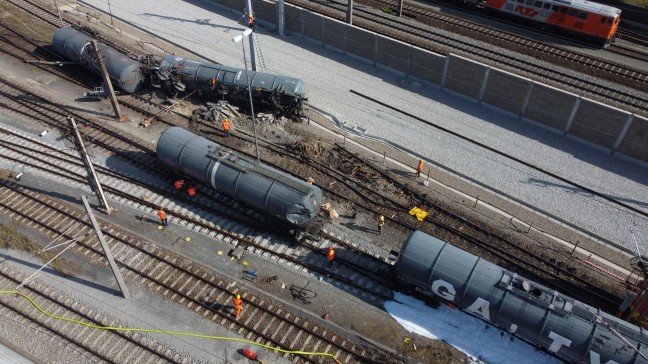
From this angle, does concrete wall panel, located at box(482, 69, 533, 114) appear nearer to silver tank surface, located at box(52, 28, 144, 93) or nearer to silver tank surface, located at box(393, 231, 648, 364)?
silver tank surface, located at box(393, 231, 648, 364)

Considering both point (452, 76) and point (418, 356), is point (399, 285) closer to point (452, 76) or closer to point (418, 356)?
point (418, 356)

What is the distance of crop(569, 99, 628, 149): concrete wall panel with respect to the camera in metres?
29.6

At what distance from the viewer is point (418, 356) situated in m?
21.2

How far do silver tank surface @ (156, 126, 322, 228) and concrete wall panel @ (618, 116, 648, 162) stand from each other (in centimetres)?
2022

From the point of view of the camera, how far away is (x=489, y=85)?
112ft

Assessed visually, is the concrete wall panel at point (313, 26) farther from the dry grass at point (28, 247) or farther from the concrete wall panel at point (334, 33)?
the dry grass at point (28, 247)

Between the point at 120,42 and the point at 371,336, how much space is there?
34.3 meters

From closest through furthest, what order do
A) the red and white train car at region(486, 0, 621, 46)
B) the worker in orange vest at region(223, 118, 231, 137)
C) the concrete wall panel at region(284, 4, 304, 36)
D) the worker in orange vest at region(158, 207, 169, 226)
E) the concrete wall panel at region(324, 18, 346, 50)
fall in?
the worker in orange vest at region(158, 207, 169, 226), the worker in orange vest at region(223, 118, 231, 137), the red and white train car at region(486, 0, 621, 46), the concrete wall panel at region(324, 18, 346, 50), the concrete wall panel at region(284, 4, 304, 36)

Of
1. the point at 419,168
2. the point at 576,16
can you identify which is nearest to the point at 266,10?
the point at 419,168

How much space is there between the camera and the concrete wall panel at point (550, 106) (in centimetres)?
3116

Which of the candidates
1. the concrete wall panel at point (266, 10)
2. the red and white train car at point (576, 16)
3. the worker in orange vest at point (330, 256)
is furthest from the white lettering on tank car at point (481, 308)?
the concrete wall panel at point (266, 10)

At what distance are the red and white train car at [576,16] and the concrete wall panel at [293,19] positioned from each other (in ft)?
61.2

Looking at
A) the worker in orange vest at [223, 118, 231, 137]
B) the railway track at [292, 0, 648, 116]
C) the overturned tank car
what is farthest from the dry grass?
the railway track at [292, 0, 648, 116]

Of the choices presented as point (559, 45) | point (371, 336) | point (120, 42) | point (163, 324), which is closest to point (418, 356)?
point (371, 336)
